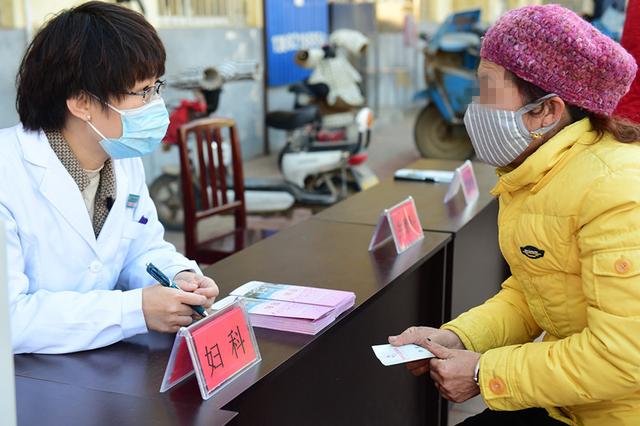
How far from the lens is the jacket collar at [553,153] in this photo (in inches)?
56.9

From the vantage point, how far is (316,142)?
537cm

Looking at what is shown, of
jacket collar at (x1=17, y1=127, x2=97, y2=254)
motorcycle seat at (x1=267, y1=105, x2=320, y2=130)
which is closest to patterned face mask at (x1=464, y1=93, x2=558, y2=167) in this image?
jacket collar at (x1=17, y1=127, x2=97, y2=254)

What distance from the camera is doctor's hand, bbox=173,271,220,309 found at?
167cm

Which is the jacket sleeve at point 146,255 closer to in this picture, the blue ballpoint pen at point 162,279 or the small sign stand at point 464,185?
the blue ballpoint pen at point 162,279

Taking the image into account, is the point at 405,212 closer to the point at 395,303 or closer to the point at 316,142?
the point at 395,303

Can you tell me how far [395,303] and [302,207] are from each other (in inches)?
114

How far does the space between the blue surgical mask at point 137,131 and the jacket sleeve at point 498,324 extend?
753mm

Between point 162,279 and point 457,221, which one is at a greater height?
point 162,279

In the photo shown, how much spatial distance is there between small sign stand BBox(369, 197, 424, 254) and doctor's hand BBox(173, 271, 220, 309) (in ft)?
2.24

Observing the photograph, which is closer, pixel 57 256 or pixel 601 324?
pixel 601 324

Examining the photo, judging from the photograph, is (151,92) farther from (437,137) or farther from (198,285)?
(437,137)

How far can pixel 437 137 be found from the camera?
24.8ft

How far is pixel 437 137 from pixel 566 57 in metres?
6.22

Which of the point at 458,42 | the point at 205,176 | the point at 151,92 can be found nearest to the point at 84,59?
the point at 151,92
